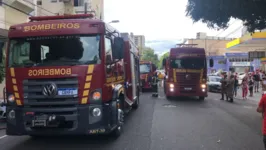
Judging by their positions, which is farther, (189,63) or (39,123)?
(189,63)

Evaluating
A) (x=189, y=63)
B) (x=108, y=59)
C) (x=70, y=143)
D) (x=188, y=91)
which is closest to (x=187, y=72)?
(x=189, y=63)

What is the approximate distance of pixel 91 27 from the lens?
6.83 meters

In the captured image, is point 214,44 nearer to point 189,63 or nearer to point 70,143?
point 189,63

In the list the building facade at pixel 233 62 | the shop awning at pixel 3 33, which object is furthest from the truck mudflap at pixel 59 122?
the building facade at pixel 233 62

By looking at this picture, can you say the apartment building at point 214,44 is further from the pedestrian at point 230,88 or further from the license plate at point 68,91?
the license plate at point 68,91

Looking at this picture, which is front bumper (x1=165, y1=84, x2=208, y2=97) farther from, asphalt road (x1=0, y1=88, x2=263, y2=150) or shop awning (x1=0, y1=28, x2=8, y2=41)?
shop awning (x1=0, y1=28, x2=8, y2=41)

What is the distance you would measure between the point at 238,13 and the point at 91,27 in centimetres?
708

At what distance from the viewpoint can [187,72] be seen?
1691 cm

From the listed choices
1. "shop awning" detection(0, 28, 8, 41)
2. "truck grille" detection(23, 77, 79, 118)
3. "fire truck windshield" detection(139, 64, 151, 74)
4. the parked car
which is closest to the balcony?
"shop awning" detection(0, 28, 8, 41)

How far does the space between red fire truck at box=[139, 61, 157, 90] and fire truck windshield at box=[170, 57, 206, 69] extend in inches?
261

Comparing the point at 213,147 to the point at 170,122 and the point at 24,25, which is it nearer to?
the point at 170,122

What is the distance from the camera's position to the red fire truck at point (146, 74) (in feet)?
77.5

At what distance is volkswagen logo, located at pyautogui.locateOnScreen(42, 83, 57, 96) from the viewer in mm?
6508

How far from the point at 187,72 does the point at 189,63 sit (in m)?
0.54
